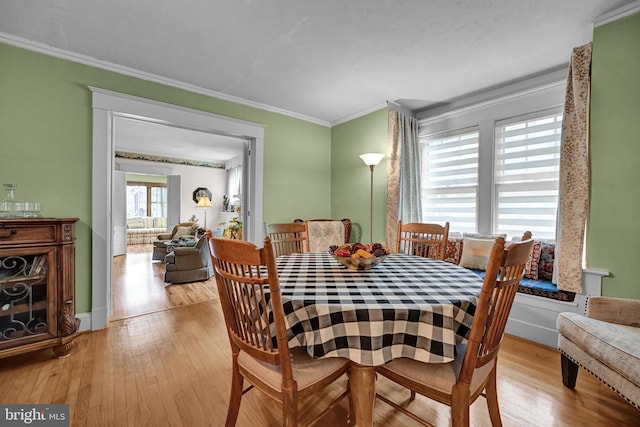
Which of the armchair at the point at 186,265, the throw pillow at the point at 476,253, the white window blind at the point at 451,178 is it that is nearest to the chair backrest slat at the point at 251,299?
the throw pillow at the point at 476,253

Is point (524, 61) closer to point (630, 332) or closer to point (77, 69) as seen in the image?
point (630, 332)

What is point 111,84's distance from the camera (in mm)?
2629

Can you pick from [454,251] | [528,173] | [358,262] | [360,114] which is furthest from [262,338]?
[360,114]

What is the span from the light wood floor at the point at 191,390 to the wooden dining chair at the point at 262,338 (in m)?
0.51

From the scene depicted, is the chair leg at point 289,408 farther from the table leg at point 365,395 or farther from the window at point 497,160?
the window at point 497,160

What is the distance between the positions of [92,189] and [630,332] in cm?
405

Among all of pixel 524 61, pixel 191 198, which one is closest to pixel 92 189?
pixel 524 61

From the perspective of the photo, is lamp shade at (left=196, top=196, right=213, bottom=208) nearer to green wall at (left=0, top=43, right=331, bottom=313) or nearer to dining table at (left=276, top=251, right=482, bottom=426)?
green wall at (left=0, top=43, right=331, bottom=313)

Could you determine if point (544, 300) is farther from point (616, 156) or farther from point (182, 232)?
point (182, 232)

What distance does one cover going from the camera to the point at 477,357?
1.05 m

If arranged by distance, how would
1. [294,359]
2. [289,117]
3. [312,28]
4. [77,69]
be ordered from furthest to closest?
[289,117] → [77,69] → [312,28] → [294,359]

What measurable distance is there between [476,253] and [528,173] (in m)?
1.00

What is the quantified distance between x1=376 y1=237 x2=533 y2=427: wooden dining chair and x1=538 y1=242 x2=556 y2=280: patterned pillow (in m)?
1.86

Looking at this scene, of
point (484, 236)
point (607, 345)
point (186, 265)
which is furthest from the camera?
point (186, 265)
